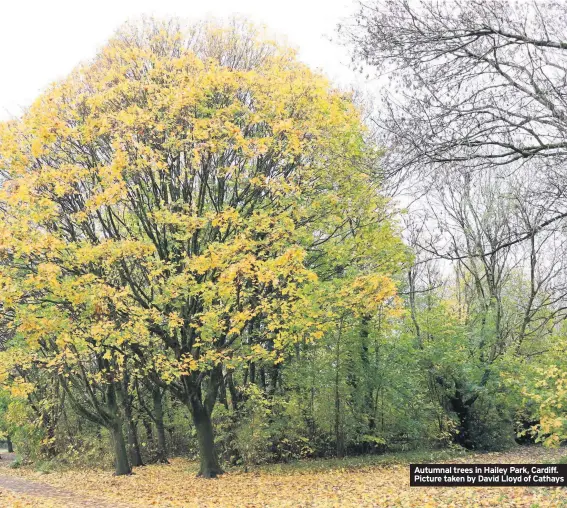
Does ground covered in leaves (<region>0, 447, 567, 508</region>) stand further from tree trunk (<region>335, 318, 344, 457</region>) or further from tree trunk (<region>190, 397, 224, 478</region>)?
tree trunk (<region>335, 318, 344, 457</region>)

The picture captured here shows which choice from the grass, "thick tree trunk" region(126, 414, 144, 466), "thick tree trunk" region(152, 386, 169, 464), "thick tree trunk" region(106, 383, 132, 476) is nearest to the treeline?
"thick tree trunk" region(106, 383, 132, 476)

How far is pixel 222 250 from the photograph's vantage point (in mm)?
11664

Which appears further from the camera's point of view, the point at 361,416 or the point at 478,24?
the point at 361,416

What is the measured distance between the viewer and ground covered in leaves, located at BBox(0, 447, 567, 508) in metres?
9.52

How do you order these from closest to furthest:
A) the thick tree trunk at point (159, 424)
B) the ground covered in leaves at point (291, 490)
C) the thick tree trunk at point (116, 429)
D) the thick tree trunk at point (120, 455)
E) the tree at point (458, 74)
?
the tree at point (458, 74), the ground covered in leaves at point (291, 490), the thick tree trunk at point (116, 429), the thick tree trunk at point (120, 455), the thick tree trunk at point (159, 424)

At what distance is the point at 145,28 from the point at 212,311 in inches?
331

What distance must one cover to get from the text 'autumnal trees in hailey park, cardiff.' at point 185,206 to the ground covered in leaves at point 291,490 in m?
1.91

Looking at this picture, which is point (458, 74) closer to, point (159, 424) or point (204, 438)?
point (204, 438)

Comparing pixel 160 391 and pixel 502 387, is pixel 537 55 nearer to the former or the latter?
pixel 502 387

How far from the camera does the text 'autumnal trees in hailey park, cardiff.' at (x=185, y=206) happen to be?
1188 cm

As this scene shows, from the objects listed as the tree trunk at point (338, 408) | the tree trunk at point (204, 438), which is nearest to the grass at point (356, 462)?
the tree trunk at point (338, 408)

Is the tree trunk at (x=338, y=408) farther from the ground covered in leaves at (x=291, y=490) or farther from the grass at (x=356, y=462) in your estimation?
the ground covered in leaves at (x=291, y=490)

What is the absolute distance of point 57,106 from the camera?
13266 millimetres

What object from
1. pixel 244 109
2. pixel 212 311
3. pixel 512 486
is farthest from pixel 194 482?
pixel 244 109
